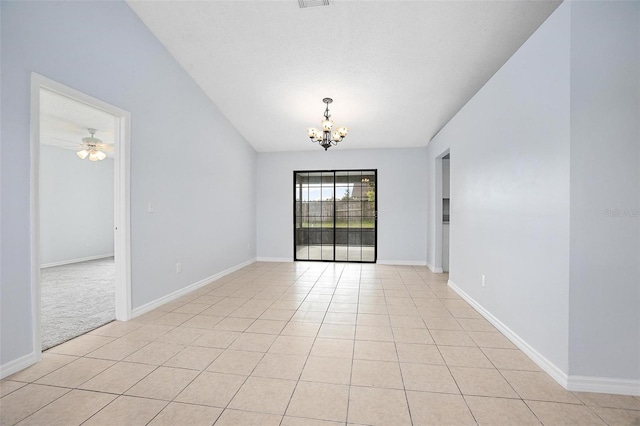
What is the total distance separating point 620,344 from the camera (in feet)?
6.16

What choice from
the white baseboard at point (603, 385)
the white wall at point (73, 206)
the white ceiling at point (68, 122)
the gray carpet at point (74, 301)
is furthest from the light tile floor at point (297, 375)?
the white wall at point (73, 206)

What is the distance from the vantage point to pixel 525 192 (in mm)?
2463

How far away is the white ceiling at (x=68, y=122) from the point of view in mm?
4087

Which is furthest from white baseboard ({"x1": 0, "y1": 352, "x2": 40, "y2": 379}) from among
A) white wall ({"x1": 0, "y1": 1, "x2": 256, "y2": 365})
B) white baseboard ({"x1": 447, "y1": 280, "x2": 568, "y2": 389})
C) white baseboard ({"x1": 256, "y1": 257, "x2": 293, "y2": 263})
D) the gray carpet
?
white baseboard ({"x1": 256, "y1": 257, "x2": 293, "y2": 263})

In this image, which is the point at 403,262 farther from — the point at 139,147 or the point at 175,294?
the point at 139,147

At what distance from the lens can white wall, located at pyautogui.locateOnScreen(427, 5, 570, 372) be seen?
2.01 m

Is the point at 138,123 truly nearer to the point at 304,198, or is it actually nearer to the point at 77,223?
the point at 304,198

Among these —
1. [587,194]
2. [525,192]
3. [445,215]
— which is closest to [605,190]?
[587,194]

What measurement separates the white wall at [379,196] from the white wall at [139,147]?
951mm

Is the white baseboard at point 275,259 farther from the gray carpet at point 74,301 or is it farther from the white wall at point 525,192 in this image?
the white wall at point 525,192

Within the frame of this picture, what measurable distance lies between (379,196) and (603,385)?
4.85 meters

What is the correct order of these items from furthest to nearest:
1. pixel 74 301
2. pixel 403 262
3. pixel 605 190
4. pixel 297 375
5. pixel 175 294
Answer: pixel 403 262, pixel 175 294, pixel 74 301, pixel 297 375, pixel 605 190

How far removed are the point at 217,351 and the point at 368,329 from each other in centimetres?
146

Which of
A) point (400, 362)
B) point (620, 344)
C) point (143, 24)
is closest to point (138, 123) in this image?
point (143, 24)
